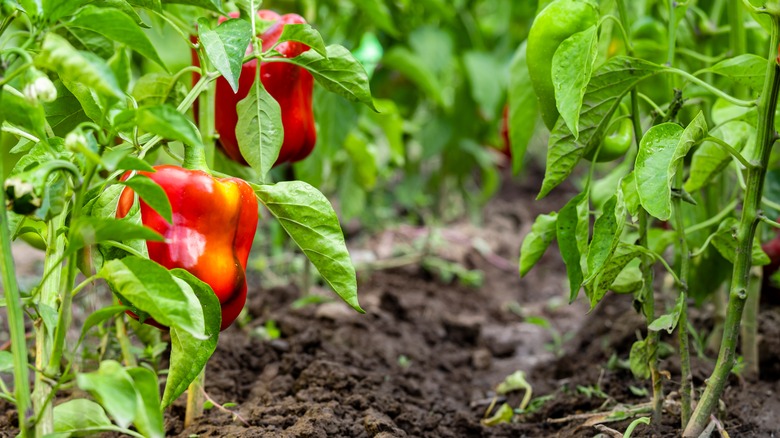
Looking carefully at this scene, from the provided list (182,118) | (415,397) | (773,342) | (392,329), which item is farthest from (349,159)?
(182,118)

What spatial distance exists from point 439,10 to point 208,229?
1902mm

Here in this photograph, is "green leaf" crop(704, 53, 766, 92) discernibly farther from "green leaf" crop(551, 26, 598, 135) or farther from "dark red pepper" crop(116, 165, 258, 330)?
"dark red pepper" crop(116, 165, 258, 330)

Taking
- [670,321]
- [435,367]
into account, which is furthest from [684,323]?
[435,367]

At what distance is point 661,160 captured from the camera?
3.44ft

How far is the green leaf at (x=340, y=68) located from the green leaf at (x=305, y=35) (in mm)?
70

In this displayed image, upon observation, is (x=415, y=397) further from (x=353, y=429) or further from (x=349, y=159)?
(x=349, y=159)

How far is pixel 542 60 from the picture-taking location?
1.26 meters

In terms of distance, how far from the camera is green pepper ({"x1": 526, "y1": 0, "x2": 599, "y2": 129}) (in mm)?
1215

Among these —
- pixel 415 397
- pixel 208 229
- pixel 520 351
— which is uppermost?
pixel 208 229

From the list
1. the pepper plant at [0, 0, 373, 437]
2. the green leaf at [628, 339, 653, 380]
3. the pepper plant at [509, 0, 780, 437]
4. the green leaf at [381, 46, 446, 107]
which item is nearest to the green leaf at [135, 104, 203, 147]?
the pepper plant at [0, 0, 373, 437]

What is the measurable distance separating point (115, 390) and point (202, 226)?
367 mm

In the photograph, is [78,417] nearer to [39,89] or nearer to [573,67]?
[39,89]

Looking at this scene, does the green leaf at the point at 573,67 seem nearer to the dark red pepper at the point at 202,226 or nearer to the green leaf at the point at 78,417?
the dark red pepper at the point at 202,226

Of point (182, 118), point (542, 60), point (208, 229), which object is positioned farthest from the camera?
point (542, 60)
